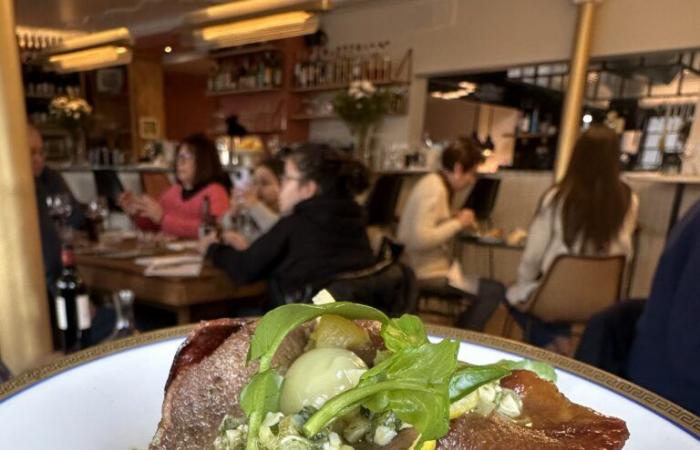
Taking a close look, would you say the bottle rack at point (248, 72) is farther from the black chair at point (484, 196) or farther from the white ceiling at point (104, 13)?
the black chair at point (484, 196)

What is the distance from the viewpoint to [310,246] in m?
1.98

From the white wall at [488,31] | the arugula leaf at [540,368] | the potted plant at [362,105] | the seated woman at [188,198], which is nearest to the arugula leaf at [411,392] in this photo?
the arugula leaf at [540,368]

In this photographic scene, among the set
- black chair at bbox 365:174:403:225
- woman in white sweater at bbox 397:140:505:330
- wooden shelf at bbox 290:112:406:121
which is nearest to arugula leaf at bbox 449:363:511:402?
woman in white sweater at bbox 397:140:505:330

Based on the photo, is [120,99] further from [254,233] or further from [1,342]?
[1,342]

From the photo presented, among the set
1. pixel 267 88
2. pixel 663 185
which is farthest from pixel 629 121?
pixel 267 88

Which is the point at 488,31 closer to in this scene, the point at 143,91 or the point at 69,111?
the point at 69,111

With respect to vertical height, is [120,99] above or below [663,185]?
above

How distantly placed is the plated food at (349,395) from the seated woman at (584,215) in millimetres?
2065

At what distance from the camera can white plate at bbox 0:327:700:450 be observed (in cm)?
45

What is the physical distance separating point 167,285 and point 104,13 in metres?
6.52

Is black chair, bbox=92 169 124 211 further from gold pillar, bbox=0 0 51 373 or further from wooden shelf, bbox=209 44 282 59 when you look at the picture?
gold pillar, bbox=0 0 51 373

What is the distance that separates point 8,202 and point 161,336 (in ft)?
0.76

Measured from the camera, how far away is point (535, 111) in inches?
243

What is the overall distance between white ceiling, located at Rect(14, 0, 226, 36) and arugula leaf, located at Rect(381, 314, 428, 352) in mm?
6204
